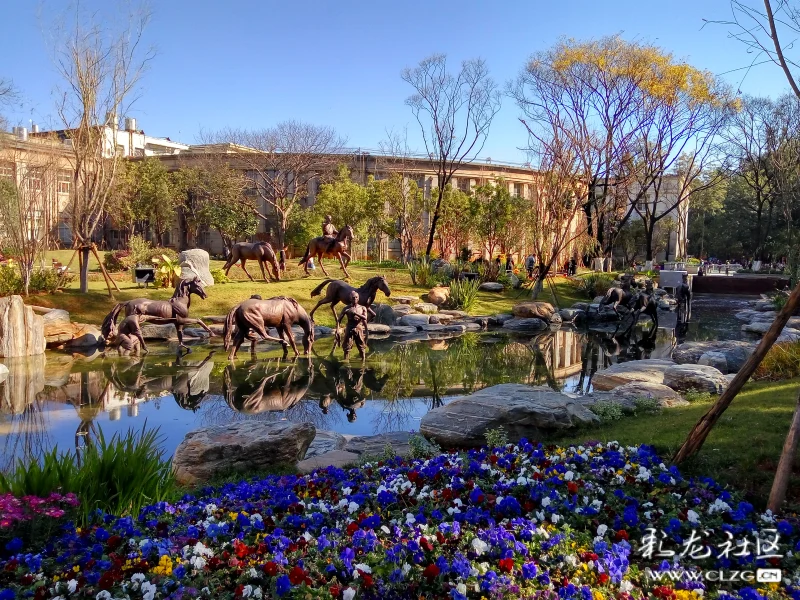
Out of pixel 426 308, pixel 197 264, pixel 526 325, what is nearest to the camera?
pixel 526 325

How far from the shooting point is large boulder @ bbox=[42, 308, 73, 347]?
13.4 m

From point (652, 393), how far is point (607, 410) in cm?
117

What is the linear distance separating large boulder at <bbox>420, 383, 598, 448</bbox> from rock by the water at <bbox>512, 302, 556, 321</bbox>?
13240 millimetres

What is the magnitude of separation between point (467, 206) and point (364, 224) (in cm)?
588

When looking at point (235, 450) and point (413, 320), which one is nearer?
point (235, 450)

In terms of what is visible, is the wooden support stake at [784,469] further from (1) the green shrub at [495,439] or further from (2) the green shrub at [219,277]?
(2) the green shrub at [219,277]

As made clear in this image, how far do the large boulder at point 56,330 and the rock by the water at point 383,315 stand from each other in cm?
792

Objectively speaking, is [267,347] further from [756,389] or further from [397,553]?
[397,553]

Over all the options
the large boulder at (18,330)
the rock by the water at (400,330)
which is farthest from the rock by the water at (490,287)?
the large boulder at (18,330)

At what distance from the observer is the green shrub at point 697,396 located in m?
7.87

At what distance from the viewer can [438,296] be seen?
21.3 metres

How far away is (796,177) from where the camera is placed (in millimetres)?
28641

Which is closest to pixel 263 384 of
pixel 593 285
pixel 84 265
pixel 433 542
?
pixel 433 542

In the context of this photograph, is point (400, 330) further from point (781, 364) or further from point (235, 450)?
point (235, 450)
